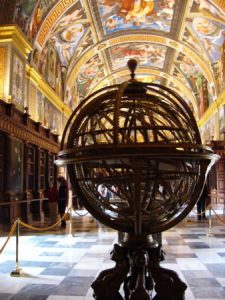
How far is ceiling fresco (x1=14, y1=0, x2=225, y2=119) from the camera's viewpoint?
48.8 feet

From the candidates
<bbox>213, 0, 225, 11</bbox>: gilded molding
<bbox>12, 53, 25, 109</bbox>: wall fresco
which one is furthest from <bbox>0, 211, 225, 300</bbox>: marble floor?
<bbox>213, 0, 225, 11</bbox>: gilded molding

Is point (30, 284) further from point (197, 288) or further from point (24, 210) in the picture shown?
point (24, 210)

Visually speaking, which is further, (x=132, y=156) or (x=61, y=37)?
(x=61, y=37)

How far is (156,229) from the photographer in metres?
2.67

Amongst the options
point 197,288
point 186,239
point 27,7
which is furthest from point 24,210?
point 197,288

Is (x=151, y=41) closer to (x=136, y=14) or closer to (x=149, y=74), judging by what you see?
(x=136, y=14)

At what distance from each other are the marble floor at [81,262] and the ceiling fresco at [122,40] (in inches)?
304

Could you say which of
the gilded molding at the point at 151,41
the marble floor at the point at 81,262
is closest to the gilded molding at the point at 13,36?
the marble floor at the point at 81,262

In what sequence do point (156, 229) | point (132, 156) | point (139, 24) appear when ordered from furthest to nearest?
1. point (139, 24)
2. point (156, 229)
3. point (132, 156)

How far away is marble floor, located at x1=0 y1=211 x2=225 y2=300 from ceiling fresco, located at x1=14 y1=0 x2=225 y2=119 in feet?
25.3

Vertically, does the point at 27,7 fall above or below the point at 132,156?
above

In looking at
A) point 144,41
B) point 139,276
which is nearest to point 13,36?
point 139,276

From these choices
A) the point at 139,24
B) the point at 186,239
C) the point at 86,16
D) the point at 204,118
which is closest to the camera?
the point at 186,239

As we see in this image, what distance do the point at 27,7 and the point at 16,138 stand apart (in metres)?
4.58
